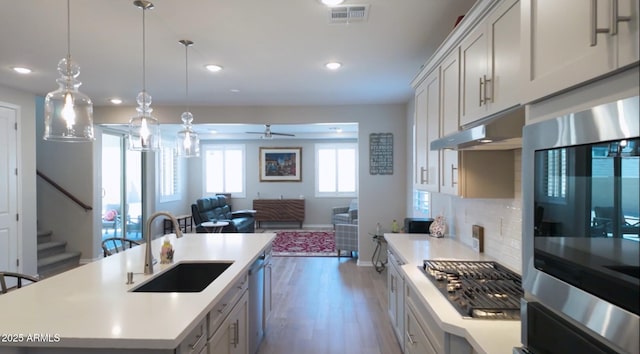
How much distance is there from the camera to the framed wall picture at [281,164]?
953 cm

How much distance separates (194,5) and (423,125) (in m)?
1.96

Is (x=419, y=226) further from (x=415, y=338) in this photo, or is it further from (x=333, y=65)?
(x=333, y=65)

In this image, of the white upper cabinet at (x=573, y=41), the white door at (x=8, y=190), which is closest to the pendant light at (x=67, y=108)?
the white upper cabinet at (x=573, y=41)

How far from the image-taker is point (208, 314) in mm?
1648

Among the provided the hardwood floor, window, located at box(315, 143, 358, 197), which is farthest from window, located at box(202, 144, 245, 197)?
the hardwood floor

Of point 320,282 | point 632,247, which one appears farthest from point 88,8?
point 320,282

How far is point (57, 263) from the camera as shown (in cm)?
529

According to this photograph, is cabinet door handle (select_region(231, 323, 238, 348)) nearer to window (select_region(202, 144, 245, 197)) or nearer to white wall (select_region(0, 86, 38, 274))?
white wall (select_region(0, 86, 38, 274))

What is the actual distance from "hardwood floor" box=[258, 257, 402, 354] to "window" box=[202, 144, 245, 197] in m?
4.63

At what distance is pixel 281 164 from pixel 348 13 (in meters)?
7.37

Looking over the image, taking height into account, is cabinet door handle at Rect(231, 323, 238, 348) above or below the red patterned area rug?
above

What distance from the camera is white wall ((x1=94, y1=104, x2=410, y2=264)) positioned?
545 cm

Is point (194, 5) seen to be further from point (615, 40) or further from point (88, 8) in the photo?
point (615, 40)

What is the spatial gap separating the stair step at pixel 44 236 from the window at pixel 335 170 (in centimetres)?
583
